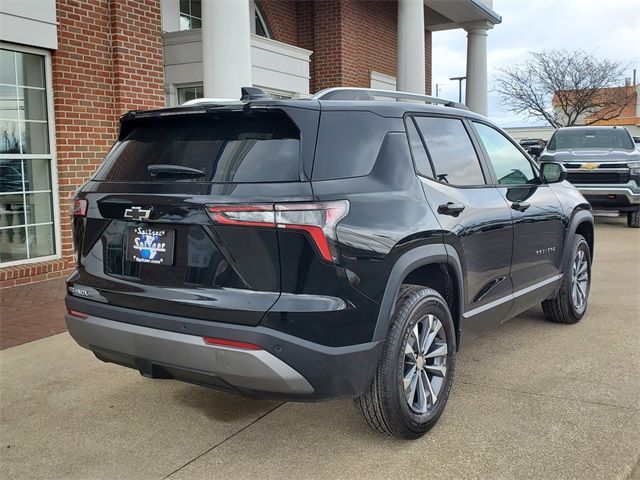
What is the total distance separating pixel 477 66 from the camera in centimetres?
1581

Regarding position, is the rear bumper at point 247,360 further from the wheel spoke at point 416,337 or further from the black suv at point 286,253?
the wheel spoke at point 416,337

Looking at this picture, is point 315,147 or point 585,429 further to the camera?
point 585,429

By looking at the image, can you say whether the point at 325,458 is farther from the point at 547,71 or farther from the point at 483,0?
the point at 547,71

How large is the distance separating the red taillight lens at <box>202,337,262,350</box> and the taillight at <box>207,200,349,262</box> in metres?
0.50

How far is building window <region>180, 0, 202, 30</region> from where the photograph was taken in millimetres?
10422

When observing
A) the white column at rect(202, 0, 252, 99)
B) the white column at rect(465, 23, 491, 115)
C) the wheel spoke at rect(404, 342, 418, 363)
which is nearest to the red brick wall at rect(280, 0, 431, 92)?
the white column at rect(465, 23, 491, 115)

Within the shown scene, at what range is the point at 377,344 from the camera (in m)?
3.06

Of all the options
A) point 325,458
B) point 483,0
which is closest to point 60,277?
point 325,458

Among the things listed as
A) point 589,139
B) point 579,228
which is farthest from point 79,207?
point 589,139

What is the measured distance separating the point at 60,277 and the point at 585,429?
5975 mm

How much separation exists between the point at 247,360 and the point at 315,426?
1041mm

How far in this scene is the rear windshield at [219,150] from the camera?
2982 millimetres

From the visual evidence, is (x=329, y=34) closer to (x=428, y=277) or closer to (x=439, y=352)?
(x=428, y=277)

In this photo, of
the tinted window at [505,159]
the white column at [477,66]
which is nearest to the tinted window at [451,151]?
the tinted window at [505,159]
